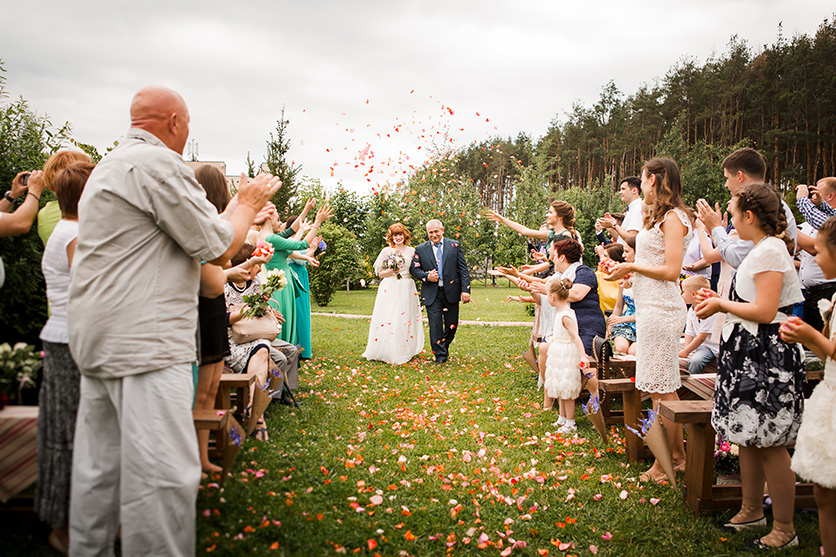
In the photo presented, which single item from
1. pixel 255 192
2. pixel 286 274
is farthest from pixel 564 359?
pixel 286 274

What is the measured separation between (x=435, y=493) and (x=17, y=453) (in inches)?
103

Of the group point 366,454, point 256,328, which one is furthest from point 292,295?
point 366,454

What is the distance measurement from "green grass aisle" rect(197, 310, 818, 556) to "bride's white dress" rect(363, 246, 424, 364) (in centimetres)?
249

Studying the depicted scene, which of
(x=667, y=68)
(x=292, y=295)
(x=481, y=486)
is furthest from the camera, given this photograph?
(x=667, y=68)

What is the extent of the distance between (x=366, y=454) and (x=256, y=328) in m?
1.66

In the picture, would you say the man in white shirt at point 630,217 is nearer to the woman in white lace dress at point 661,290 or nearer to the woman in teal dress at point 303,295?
the woman in white lace dress at point 661,290

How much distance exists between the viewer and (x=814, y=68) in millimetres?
25719

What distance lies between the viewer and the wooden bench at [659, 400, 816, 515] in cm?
338

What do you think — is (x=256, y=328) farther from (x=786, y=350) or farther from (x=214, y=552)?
(x=786, y=350)

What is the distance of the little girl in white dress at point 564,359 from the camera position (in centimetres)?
526

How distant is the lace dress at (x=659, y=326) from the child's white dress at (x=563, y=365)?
1.17 metres

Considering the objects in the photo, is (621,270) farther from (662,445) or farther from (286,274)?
Result: (286,274)

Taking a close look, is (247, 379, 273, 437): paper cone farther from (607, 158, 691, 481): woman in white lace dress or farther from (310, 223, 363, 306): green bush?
(310, 223, 363, 306): green bush

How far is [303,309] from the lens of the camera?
8148 mm
